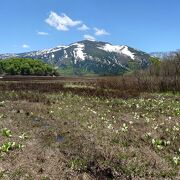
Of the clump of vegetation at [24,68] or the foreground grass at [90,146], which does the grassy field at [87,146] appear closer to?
the foreground grass at [90,146]

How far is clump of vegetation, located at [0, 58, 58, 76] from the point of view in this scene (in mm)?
177625

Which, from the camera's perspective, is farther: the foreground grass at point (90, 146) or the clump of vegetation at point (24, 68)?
the clump of vegetation at point (24, 68)

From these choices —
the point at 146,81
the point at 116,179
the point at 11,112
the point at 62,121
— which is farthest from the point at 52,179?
the point at 146,81

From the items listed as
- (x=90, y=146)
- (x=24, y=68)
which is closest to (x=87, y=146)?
(x=90, y=146)

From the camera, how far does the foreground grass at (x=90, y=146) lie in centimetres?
1188

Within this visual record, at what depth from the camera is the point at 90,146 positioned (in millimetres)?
14773

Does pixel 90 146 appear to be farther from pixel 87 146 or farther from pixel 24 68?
pixel 24 68

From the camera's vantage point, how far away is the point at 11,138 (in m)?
16.0

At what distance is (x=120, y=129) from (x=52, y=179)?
325 inches

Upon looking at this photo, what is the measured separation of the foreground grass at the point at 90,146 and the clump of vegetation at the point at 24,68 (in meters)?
155

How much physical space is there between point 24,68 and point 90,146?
16637 cm

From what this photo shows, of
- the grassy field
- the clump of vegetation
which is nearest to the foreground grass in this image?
the grassy field

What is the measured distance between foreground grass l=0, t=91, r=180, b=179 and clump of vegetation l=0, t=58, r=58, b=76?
15528 centimetres

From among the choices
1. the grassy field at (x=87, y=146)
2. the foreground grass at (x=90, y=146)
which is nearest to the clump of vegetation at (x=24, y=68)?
the foreground grass at (x=90, y=146)
